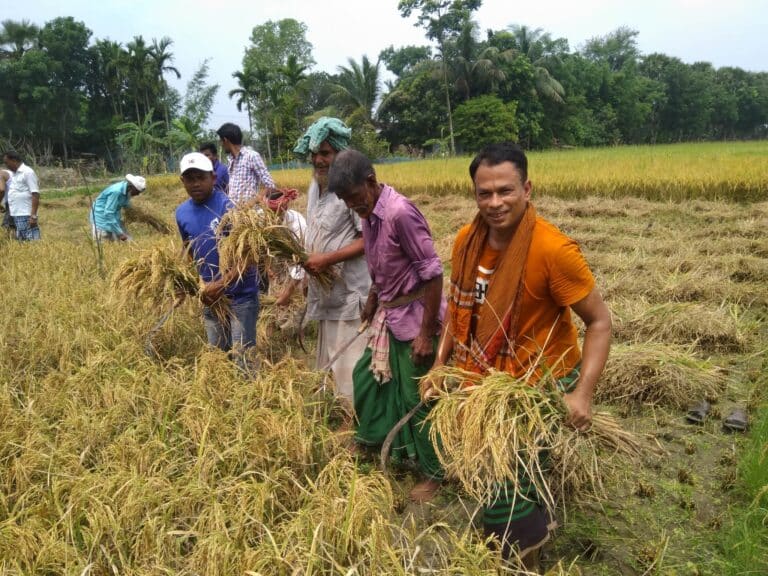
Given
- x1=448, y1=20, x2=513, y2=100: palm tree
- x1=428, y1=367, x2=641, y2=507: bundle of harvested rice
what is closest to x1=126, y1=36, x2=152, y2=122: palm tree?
x1=448, y1=20, x2=513, y2=100: palm tree

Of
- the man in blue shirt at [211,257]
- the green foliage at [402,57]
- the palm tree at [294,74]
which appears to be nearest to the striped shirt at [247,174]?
the man in blue shirt at [211,257]

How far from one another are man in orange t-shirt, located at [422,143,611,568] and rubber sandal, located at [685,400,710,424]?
5.04 ft

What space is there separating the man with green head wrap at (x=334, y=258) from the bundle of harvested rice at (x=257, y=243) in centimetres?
7

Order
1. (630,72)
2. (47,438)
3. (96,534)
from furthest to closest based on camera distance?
(630,72)
(47,438)
(96,534)

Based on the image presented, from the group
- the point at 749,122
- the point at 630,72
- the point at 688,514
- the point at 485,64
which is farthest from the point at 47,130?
the point at 749,122

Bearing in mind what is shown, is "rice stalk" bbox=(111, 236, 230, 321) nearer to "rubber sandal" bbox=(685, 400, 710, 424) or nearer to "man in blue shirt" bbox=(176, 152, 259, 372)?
"man in blue shirt" bbox=(176, 152, 259, 372)

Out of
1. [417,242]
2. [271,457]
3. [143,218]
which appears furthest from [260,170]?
[143,218]

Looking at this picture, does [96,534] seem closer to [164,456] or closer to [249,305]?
[164,456]

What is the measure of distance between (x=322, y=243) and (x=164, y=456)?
123 centimetres

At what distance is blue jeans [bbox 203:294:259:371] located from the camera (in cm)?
309

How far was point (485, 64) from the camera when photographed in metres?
27.8

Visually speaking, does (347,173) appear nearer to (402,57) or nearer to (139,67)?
(139,67)

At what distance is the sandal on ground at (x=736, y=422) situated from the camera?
2.83 meters

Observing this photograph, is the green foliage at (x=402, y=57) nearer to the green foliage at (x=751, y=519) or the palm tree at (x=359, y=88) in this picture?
the palm tree at (x=359, y=88)
